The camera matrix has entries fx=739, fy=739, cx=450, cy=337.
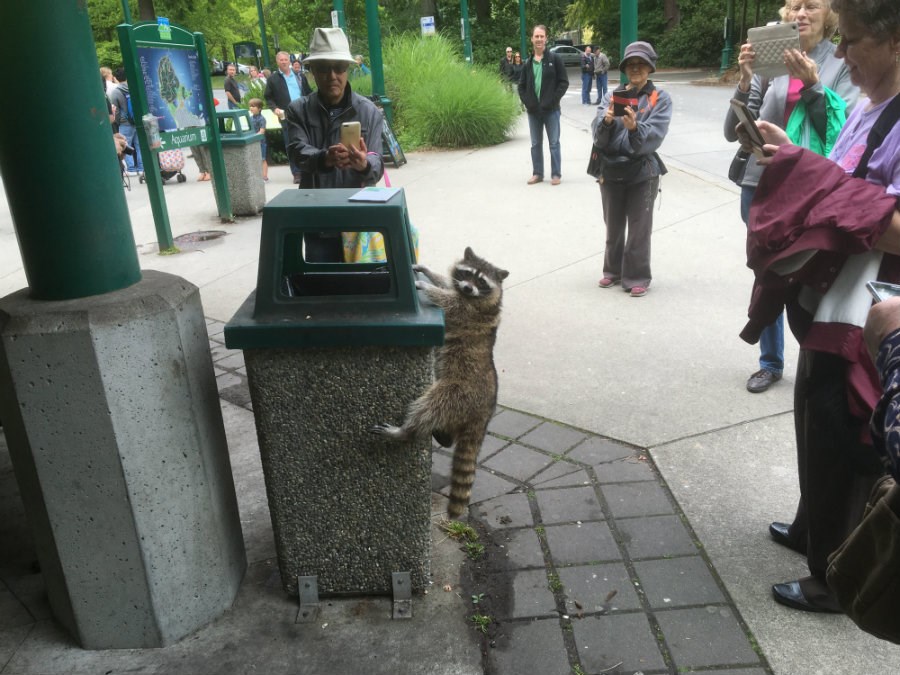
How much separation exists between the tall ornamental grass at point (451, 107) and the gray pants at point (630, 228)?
9.68 m

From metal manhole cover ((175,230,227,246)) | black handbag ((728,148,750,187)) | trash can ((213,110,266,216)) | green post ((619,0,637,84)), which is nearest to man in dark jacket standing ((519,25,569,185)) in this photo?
trash can ((213,110,266,216))

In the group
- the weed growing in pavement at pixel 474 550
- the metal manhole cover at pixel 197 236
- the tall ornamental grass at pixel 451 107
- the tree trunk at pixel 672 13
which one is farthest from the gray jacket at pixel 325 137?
the tree trunk at pixel 672 13

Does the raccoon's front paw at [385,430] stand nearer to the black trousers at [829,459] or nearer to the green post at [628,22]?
the black trousers at [829,459]

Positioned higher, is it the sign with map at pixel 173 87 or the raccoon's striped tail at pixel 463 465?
the sign with map at pixel 173 87

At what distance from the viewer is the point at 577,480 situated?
3.82 metres

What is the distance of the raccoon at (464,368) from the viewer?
10.1 ft

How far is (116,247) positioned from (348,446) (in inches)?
42.9

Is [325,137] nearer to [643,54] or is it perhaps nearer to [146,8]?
[643,54]

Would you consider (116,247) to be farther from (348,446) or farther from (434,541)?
(434,541)

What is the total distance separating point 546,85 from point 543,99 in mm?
205

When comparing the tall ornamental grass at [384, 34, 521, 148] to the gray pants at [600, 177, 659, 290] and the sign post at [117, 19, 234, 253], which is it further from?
the gray pants at [600, 177, 659, 290]

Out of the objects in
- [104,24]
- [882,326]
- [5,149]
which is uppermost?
[104,24]

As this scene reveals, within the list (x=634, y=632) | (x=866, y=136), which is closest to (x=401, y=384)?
(x=634, y=632)

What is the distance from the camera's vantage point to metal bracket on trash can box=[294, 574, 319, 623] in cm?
296
